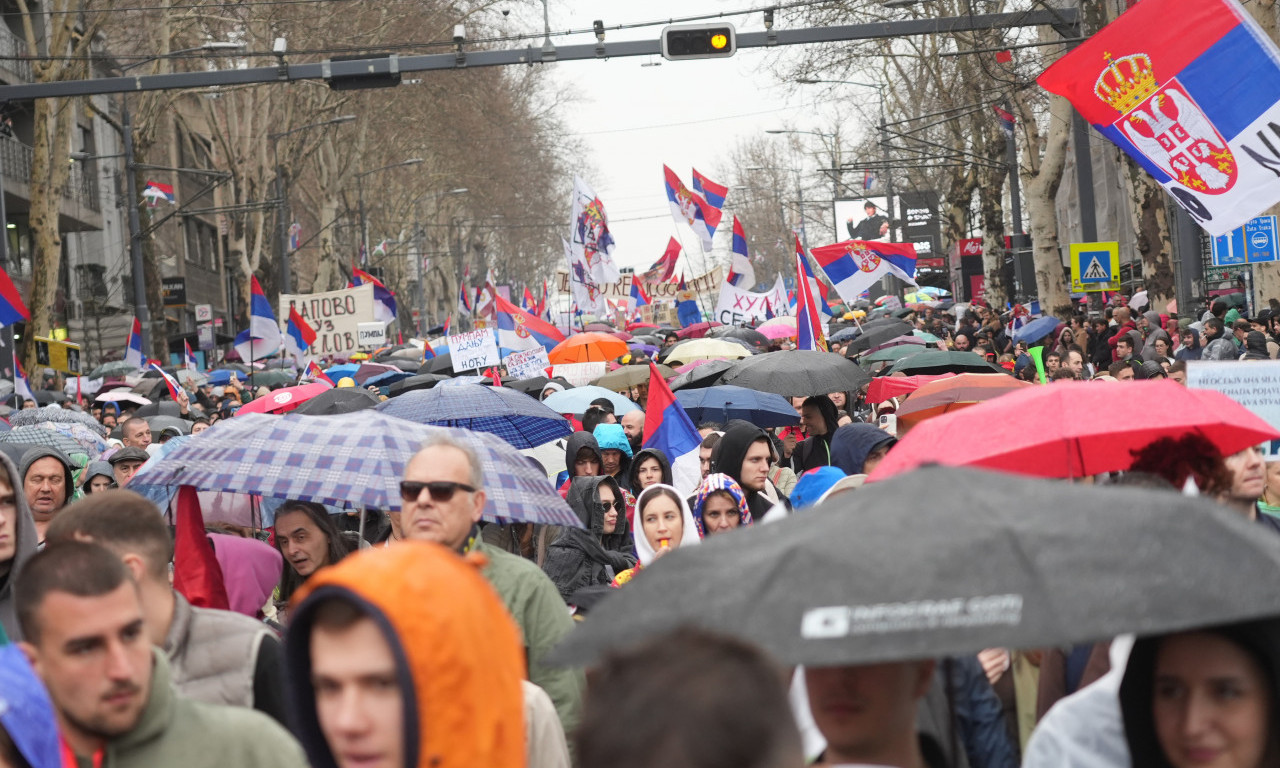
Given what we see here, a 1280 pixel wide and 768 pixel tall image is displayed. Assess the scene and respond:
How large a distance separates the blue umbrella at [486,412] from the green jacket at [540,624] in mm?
5287

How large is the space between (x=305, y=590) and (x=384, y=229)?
66.3 metres

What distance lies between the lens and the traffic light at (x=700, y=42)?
1911 centimetres

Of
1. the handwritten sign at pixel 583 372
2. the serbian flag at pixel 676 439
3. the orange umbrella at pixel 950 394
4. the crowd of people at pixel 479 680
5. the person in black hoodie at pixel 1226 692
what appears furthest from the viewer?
the handwritten sign at pixel 583 372

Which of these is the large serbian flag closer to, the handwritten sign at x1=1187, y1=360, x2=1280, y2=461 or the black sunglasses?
the handwritten sign at x1=1187, y1=360, x2=1280, y2=461

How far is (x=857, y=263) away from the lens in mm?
24875

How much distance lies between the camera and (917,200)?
88.1 metres

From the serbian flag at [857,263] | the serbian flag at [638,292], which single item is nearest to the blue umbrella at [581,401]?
the serbian flag at [857,263]

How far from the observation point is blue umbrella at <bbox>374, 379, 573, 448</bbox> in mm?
10008

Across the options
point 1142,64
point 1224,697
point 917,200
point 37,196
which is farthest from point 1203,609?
point 917,200

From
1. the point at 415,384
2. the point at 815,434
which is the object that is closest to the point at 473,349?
the point at 415,384

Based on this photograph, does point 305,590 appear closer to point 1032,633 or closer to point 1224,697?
point 1032,633

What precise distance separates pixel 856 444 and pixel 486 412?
216cm

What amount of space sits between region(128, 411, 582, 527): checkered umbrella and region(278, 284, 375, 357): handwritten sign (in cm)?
2388

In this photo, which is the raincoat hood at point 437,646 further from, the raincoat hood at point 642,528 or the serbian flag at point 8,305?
the serbian flag at point 8,305
